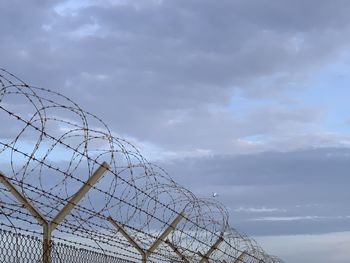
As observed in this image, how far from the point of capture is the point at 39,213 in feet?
20.1

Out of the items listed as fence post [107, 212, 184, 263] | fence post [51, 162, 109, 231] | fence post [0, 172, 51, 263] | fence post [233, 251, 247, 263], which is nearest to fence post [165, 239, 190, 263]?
fence post [107, 212, 184, 263]

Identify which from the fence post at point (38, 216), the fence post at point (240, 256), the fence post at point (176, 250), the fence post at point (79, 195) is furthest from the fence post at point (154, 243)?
the fence post at point (240, 256)

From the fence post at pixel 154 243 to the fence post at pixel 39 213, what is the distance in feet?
4.14

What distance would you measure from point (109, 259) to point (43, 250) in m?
1.86

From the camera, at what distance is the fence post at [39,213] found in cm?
573

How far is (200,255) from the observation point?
11.3 meters

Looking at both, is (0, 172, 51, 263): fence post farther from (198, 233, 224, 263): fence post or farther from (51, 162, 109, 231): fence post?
(198, 233, 224, 263): fence post

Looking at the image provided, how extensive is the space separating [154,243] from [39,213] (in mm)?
3220

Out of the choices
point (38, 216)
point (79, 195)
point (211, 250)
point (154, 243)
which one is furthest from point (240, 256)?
point (38, 216)

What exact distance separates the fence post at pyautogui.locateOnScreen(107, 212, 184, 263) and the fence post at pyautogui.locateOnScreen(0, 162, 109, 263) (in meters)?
1.26

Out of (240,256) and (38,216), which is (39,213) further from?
(240,256)

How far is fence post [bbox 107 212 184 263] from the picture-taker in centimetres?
819

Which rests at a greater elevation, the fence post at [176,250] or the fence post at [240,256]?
the fence post at [240,256]

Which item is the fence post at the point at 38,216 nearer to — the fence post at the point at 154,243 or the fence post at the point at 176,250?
the fence post at the point at 154,243
